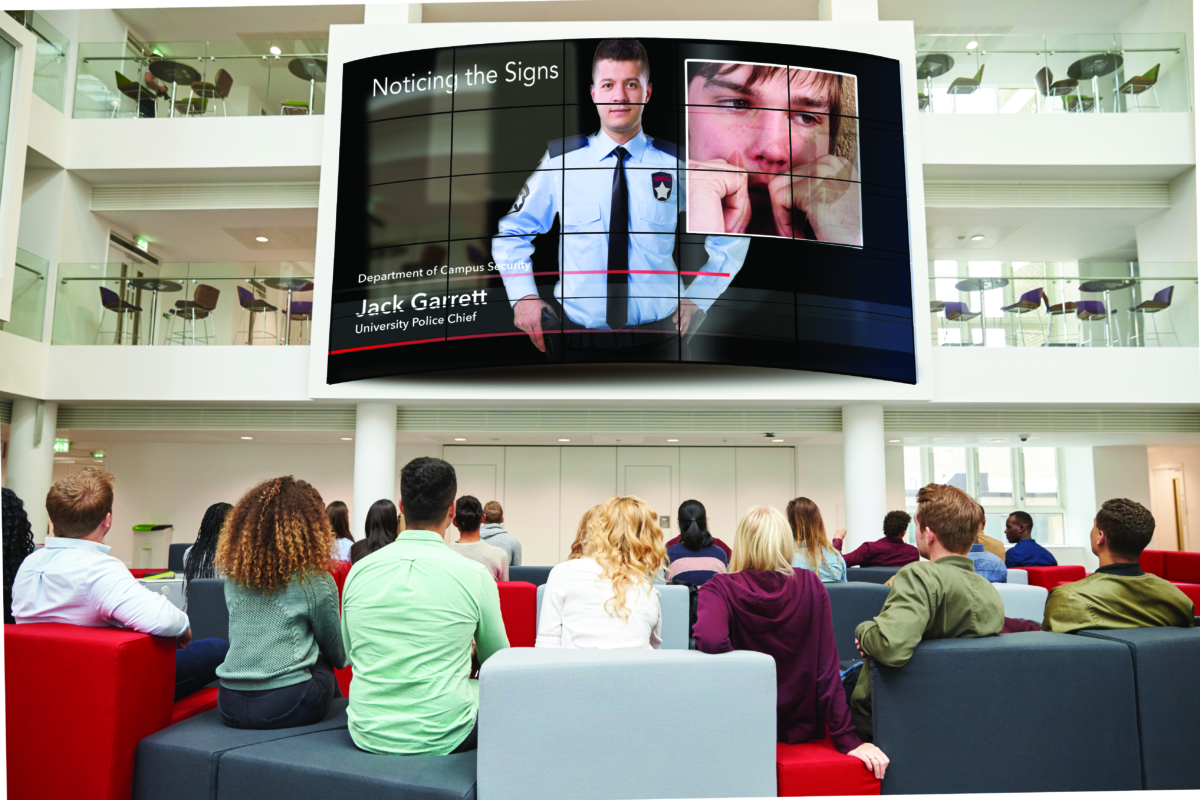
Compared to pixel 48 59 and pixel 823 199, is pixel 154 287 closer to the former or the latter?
pixel 48 59

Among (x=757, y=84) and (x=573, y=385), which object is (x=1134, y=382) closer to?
(x=757, y=84)

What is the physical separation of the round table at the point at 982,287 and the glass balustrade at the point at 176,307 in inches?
316

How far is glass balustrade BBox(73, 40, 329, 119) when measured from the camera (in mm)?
10203

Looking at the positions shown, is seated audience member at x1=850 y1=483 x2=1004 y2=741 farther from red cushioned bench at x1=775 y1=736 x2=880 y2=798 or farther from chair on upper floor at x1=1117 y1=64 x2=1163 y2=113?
chair on upper floor at x1=1117 y1=64 x2=1163 y2=113

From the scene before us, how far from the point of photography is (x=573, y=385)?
916cm

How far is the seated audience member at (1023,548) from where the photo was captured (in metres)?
6.90

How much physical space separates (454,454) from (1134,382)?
9.36 m

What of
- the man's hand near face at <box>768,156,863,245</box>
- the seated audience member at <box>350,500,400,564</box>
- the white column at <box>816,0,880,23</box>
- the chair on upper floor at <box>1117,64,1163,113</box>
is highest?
the white column at <box>816,0,880,23</box>

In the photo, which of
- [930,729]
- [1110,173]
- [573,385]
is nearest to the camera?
[930,729]

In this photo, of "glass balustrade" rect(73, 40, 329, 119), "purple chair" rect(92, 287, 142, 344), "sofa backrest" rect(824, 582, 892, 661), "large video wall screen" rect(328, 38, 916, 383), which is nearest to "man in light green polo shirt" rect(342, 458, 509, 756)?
"sofa backrest" rect(824, 582, 892, 661)

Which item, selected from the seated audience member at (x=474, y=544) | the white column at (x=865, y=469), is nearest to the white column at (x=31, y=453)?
the seated audience member at (x=474, y=544)

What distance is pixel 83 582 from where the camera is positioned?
9.04 ft

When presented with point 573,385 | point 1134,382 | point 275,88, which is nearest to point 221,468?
point 275,88

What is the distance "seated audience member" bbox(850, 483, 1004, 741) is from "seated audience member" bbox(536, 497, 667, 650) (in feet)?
2.49
